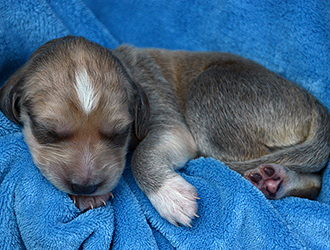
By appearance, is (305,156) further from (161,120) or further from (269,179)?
(161,120)

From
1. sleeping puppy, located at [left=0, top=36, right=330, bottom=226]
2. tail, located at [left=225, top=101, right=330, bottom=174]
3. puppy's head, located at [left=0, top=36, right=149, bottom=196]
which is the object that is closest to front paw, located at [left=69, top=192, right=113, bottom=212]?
sleeping puppy, located at [left=0, top=36, right=330, bottom=226]

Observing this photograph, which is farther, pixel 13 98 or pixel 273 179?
pixel 273 179

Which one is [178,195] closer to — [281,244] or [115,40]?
[281,244]

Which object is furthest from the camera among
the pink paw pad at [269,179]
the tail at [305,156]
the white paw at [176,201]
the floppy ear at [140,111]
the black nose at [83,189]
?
the tail at [305,156]

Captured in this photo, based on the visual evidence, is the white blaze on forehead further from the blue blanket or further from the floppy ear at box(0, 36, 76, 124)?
the blue blanket

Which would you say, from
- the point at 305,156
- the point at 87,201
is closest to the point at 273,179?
the point at 305,156

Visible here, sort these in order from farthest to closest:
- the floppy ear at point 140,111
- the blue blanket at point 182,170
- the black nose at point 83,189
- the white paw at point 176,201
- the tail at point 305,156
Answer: the tail at point 305,156 < the floppy ear at point 140,111 < the white paw at point 176,201 < the blue blanket at point 182,170 < the black nose at point 83,189

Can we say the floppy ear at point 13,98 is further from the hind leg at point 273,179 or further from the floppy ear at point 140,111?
the hind leg at point 273,179

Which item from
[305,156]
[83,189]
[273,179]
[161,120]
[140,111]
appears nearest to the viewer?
[83,189]

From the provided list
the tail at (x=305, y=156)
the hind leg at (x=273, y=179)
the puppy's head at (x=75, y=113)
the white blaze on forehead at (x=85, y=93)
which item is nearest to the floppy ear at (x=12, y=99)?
the puppy's head at (x=75, y=113)
